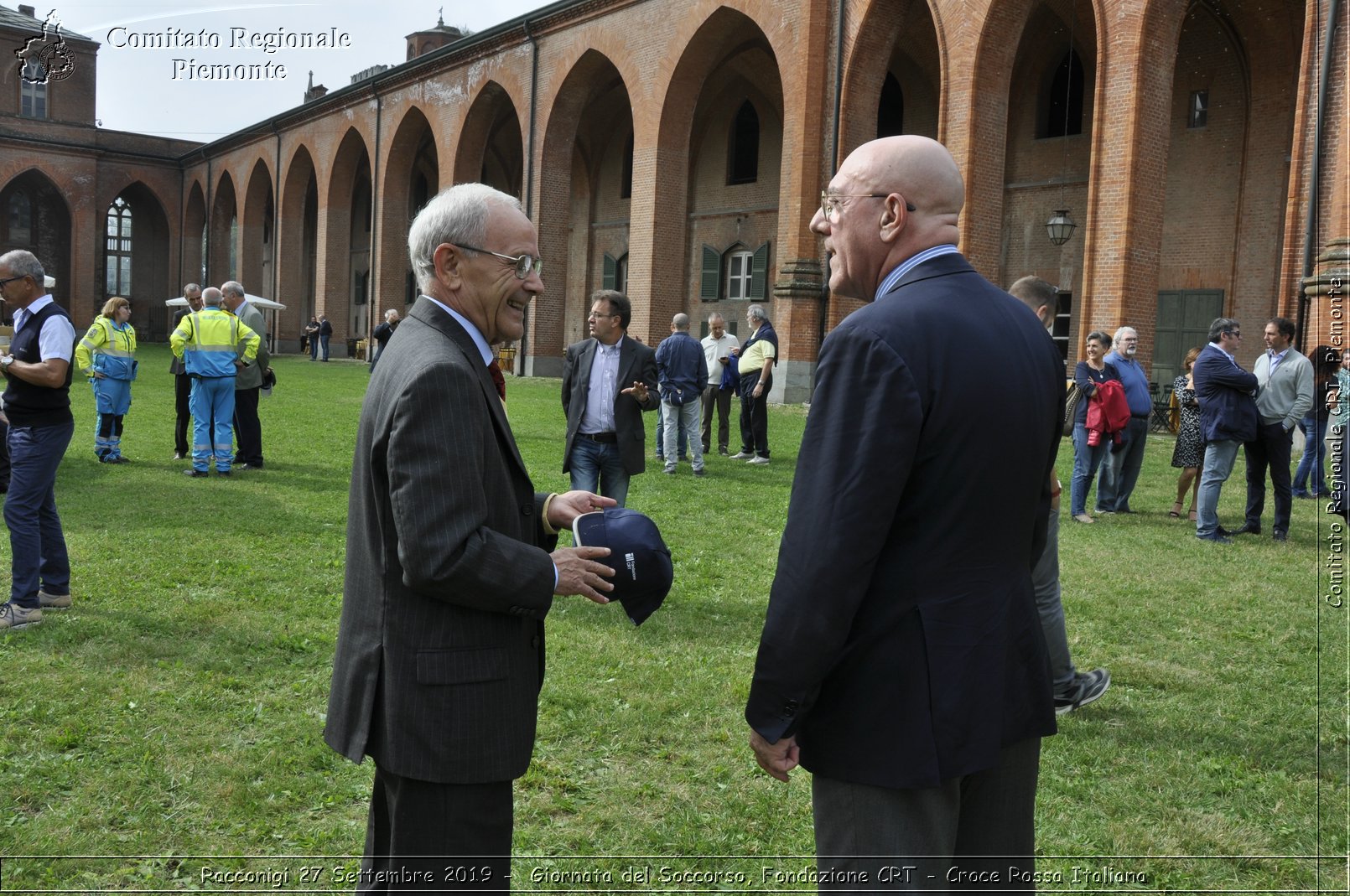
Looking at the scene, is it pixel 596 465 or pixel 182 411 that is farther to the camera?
pixel 182 411

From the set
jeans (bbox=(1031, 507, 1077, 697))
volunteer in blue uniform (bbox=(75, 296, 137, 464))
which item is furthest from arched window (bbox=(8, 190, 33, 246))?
jeans (bbox=(1031, 507, 1077, 697))

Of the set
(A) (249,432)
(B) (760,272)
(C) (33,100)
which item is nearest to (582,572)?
(A) (249,432)

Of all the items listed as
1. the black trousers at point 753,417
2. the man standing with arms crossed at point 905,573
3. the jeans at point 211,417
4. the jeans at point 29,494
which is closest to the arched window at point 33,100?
the jeans at point 211,417

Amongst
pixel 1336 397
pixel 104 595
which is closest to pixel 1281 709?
pixel 1336 397

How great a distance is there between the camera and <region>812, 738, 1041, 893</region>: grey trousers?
1887 millimetres

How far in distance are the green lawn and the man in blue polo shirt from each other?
2224 mm

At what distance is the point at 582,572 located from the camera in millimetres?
2230

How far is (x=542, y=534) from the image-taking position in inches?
101

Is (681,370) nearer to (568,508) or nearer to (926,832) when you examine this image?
(568,508)

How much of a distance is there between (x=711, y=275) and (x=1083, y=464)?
21961 millimetres

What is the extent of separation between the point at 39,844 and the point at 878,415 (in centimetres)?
309

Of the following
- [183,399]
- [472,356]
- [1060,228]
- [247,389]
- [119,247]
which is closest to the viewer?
[472,356]

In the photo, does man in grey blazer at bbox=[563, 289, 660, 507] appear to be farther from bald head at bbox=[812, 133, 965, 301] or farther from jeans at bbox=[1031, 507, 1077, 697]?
bald head at bbox=[812, 133, 965, 301]

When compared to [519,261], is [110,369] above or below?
below
